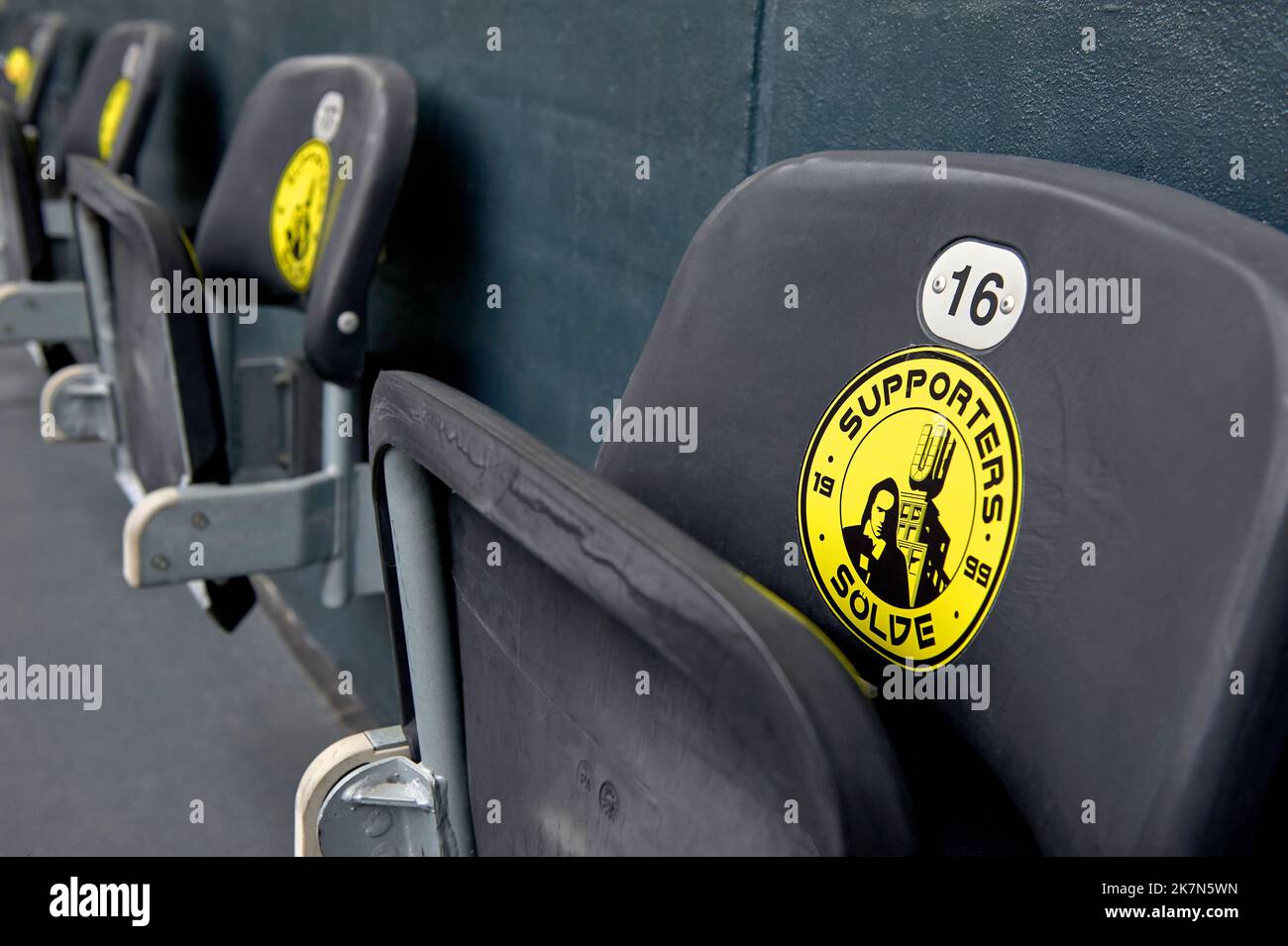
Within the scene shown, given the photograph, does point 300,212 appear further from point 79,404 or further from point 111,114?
point 111,114

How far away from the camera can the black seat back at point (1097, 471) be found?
1.41ft

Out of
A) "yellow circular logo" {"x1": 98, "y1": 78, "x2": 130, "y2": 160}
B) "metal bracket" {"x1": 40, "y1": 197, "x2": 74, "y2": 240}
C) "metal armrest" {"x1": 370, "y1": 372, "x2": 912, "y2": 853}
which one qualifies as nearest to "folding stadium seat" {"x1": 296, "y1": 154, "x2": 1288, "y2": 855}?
"metal armrest" {"x1": 370, "y1": 372, "x2": 912, "y2": 853}

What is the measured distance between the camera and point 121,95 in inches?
92.9

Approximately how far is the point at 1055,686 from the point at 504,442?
245mm

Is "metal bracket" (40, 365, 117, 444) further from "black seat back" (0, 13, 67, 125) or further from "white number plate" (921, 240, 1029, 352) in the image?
"black seat back" (0, 13, 67, 125)

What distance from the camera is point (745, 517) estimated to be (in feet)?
2.16

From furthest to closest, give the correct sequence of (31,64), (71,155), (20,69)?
(20,69) → (31,64) → (71,155)

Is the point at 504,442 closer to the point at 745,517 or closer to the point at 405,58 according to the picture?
the point at 745,517

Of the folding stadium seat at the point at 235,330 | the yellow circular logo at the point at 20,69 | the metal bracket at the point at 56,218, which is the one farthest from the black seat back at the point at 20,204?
the yellow circular logo at the point at 20,69

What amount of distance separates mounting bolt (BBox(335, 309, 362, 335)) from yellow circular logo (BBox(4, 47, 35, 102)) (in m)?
2.48

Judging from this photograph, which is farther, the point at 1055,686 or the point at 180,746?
the point at 180,746

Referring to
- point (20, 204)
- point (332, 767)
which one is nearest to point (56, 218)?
point (20, 204)

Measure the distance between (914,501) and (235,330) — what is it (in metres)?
1.40

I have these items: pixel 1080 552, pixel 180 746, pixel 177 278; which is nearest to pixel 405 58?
pixel 177 278
